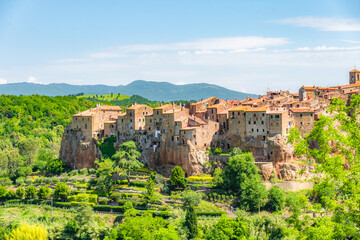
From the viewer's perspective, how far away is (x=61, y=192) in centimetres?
6762

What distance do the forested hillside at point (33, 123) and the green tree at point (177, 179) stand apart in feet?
140

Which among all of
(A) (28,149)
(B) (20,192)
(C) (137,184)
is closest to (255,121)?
(C) (137,184)

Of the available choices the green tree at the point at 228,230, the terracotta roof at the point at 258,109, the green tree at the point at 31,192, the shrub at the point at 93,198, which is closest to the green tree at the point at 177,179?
the shrub at the point at 93,198

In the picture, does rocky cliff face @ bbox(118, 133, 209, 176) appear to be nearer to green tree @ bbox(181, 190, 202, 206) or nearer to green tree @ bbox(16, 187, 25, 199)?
green tree @ bbox(181, 190, 202, 206)

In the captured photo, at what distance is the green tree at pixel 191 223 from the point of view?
5338cm

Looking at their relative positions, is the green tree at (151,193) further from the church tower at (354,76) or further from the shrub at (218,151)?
the church tower at (354,76)

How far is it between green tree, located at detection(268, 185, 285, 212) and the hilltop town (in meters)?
4.41

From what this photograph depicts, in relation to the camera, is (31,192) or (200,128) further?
(31,192)

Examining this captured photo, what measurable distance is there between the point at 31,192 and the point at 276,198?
123 feet

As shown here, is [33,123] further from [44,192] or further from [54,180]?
[44,192]

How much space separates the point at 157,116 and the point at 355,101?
51169 mm

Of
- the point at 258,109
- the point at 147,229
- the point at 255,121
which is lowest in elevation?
the point at 147,229

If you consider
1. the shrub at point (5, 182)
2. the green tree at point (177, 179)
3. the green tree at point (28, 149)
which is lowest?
the shrub at point (5, 182)

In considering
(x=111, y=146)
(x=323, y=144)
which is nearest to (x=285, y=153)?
(x=111, y=146)
